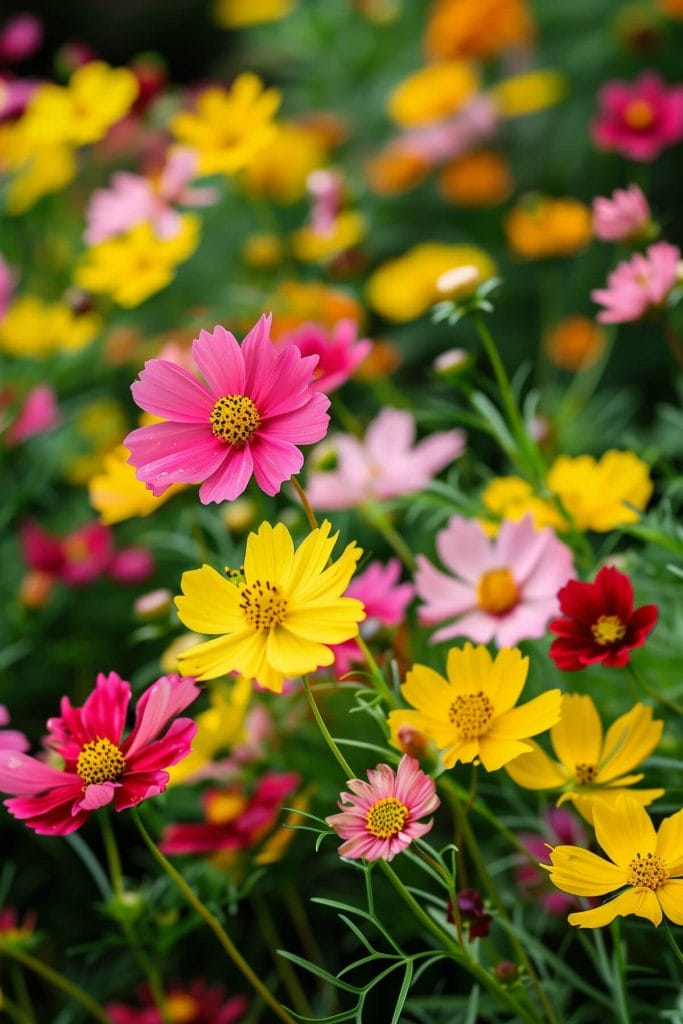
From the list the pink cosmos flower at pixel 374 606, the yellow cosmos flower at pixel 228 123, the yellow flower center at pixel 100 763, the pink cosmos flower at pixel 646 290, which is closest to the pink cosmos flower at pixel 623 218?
the pink cosmos flower at pixel 646 290

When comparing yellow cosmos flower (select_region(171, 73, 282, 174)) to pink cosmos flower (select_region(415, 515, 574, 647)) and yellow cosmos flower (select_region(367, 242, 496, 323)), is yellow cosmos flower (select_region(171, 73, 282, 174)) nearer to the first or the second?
yellow cosmos flower (select_region(367, 242, 496, 323))

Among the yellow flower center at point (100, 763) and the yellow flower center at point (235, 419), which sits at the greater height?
the yellow flower center at point (235, 419)

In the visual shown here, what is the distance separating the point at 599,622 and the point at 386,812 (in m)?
0.16

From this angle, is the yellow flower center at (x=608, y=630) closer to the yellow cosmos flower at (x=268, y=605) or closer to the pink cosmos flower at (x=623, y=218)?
the yellow cosmos flower at (x=268, y=605)

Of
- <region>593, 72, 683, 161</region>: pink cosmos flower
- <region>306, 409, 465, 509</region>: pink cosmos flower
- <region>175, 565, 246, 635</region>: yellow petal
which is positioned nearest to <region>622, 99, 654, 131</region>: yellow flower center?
<region>593, 72, 683, 161</region>: pink cosmos flower

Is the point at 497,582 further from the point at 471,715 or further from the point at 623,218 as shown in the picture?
the point at 623,218

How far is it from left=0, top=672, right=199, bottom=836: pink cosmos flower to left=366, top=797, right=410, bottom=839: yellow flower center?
0.09 metres

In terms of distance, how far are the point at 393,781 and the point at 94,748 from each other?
0.15 meters

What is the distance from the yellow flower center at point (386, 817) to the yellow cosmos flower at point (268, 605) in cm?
A: 7

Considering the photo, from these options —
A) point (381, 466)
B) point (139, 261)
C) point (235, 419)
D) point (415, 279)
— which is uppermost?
point (235, 419)

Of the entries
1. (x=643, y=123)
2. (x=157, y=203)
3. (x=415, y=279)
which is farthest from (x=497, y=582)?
(x=415, y=279)

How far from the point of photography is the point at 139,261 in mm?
1082

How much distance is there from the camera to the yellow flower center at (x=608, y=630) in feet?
1.84

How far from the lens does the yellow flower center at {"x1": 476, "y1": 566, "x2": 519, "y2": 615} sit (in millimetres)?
699
